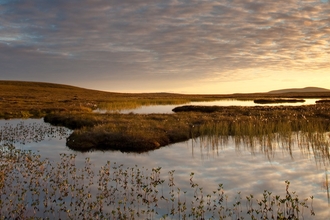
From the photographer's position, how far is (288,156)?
57.9 feet

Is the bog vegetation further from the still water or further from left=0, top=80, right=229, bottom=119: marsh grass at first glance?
left=0, top=80, right=229, bottom=119: marsh grass

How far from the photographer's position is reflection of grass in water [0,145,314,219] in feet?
32.8

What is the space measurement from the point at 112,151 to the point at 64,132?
406 inches

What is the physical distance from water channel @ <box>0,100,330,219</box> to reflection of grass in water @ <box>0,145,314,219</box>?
0.56 metres

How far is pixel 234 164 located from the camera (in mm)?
16344

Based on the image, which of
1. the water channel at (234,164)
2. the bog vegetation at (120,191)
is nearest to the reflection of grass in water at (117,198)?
the bog vegetation at (120,191)

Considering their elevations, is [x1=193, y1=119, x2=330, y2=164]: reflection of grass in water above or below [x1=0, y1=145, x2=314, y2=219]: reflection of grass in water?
above

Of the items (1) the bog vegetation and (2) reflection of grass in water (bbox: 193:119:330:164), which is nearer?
(1) the bog vegetation

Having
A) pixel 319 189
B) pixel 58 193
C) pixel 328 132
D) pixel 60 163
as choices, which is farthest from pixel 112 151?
pixel 328 132

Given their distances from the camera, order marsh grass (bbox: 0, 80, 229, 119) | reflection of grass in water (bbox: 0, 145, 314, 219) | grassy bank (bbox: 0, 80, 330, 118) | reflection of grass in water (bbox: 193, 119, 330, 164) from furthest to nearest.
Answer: grassy bank (bbox: 0, 80, 330, 118), marsh grass (bbox: 0, 80, 229, 119), reflection of grass in water (bbox: 193, 119, 330, 164), reflection of grass in water (bbox: 0, 145, 314, 219)

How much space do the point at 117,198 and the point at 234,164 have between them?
23.3ft

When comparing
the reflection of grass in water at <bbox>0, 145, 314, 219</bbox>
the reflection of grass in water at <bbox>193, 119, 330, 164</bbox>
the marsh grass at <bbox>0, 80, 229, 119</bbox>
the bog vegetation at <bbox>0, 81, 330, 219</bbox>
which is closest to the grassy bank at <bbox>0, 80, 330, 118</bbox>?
the marsh grass at <bbox>0, 80, 229, 119</bbox>

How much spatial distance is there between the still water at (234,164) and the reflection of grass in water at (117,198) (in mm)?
582

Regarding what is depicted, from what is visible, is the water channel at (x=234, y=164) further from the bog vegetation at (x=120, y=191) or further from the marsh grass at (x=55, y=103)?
the marsh grass at (x=55, y=103)
